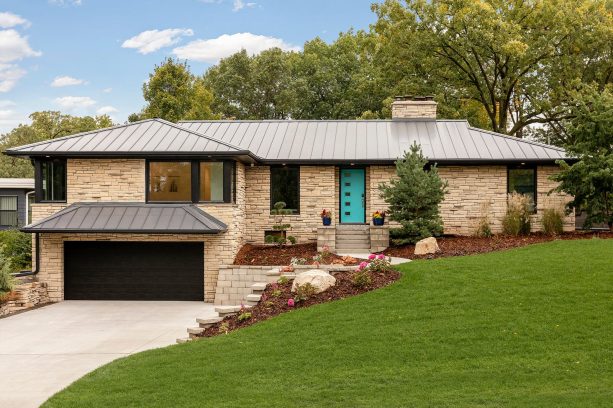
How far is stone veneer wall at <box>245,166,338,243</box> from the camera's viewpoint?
20266mm

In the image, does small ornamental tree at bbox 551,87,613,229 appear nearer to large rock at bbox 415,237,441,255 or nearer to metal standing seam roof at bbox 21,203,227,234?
large rock at bbox 415,237,441,255

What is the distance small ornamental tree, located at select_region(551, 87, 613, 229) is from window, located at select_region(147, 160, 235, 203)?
10.5 meters

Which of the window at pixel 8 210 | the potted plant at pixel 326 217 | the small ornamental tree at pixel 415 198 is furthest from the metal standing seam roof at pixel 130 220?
the window at pixel 8 210

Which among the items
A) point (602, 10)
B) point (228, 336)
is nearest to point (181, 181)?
point (228, 336)

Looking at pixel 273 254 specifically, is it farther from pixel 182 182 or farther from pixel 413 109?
pixel 413 109

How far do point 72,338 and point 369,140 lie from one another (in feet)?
42.4

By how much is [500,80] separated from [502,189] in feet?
48.0

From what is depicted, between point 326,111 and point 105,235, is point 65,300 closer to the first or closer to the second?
point 105,235

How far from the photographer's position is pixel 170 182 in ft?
58.9

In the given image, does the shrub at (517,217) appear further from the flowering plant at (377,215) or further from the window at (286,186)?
the window at (286,186)

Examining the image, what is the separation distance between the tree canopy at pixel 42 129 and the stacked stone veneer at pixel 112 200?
2916cm

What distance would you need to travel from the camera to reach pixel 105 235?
17.4 m

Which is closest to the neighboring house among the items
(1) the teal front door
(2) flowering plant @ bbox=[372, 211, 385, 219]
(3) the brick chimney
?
(1) the teal front door

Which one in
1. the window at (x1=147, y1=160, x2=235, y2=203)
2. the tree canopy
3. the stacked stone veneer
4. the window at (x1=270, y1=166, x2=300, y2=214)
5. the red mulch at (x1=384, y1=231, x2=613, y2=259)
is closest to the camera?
the red mulch at (x1=384, y1=231, x2=613, y2=259)
